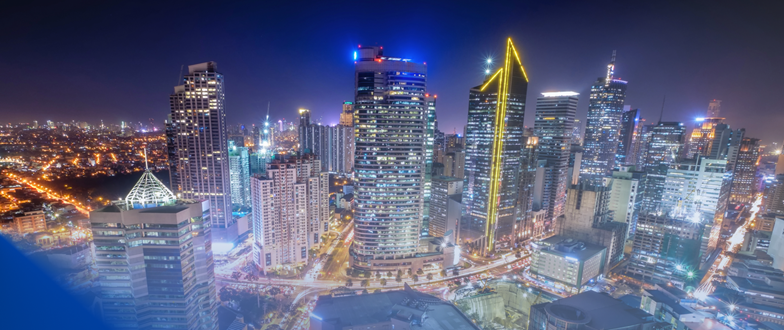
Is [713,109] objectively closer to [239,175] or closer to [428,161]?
[428,161]

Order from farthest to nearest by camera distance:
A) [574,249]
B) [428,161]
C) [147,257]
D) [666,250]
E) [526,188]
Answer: [428,161] → [526,188] → [666,250] → [574,249] → [147,257]

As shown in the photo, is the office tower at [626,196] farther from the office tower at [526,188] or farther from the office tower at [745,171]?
the office tower at [745,171]

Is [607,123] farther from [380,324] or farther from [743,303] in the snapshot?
[380,324]

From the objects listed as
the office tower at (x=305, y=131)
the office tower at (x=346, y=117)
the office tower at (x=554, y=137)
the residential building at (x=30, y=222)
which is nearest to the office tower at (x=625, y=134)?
→ the office tower at (x=554, y=137)

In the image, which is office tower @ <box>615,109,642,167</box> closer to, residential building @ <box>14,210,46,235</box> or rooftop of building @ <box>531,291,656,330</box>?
rooftop of building @ <box>531,291,656,330</box>

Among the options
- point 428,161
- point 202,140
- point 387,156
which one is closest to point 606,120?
point 428,161
